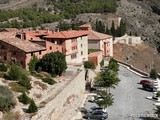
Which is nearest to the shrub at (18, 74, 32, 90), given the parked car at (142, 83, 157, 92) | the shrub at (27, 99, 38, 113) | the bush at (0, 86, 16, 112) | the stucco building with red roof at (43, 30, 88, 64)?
the bush at (0, 86, 16, 112)

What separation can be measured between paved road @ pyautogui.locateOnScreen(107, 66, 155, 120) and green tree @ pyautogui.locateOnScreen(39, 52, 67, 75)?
706 cm

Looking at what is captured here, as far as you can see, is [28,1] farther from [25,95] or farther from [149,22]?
[25,95]

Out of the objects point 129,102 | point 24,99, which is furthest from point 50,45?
point 24,99

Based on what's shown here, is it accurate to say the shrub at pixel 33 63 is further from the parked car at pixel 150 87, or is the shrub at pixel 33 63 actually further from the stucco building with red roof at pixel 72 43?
the parked car at pixel 150 87

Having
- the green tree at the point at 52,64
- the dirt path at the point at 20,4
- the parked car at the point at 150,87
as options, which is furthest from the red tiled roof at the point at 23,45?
the dirt path at the point at 20,4

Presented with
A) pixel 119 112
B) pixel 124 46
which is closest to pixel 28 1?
pixel 124 46

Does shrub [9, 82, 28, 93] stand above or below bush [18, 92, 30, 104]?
above

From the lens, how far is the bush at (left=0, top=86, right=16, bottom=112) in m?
32.2

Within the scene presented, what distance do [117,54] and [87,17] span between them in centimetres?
3764

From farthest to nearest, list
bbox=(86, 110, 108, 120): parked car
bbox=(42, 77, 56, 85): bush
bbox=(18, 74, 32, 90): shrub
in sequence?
1. bbox=(42, 77, 56, 85): bush
2. bbox=(86, 110, 108, 120): parked car
3. bbox=(18, 74, 32, 90): shrub

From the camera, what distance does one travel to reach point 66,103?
40.6 m

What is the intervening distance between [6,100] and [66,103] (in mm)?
8892

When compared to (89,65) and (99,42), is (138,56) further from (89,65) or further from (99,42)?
(89,65)

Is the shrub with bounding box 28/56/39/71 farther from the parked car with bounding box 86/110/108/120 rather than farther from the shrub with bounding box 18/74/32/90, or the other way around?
the parked car with bounding box 86/110/108/120
